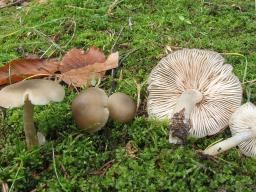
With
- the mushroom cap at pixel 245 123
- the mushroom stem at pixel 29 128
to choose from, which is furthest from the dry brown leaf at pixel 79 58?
the mushroom cap at pixel 245 123

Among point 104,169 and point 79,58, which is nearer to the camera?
point 104,169

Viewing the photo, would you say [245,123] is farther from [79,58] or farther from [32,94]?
[79,58]

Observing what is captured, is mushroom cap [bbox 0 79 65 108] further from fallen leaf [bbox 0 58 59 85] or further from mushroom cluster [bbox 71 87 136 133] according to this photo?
fallen leaf [bbox 0 58 59 85]

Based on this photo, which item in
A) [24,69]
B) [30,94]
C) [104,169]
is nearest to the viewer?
[30,94]

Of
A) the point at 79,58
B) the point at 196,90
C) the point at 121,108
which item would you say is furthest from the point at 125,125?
the point at 79,58

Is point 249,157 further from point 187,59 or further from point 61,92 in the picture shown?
point 61,92
